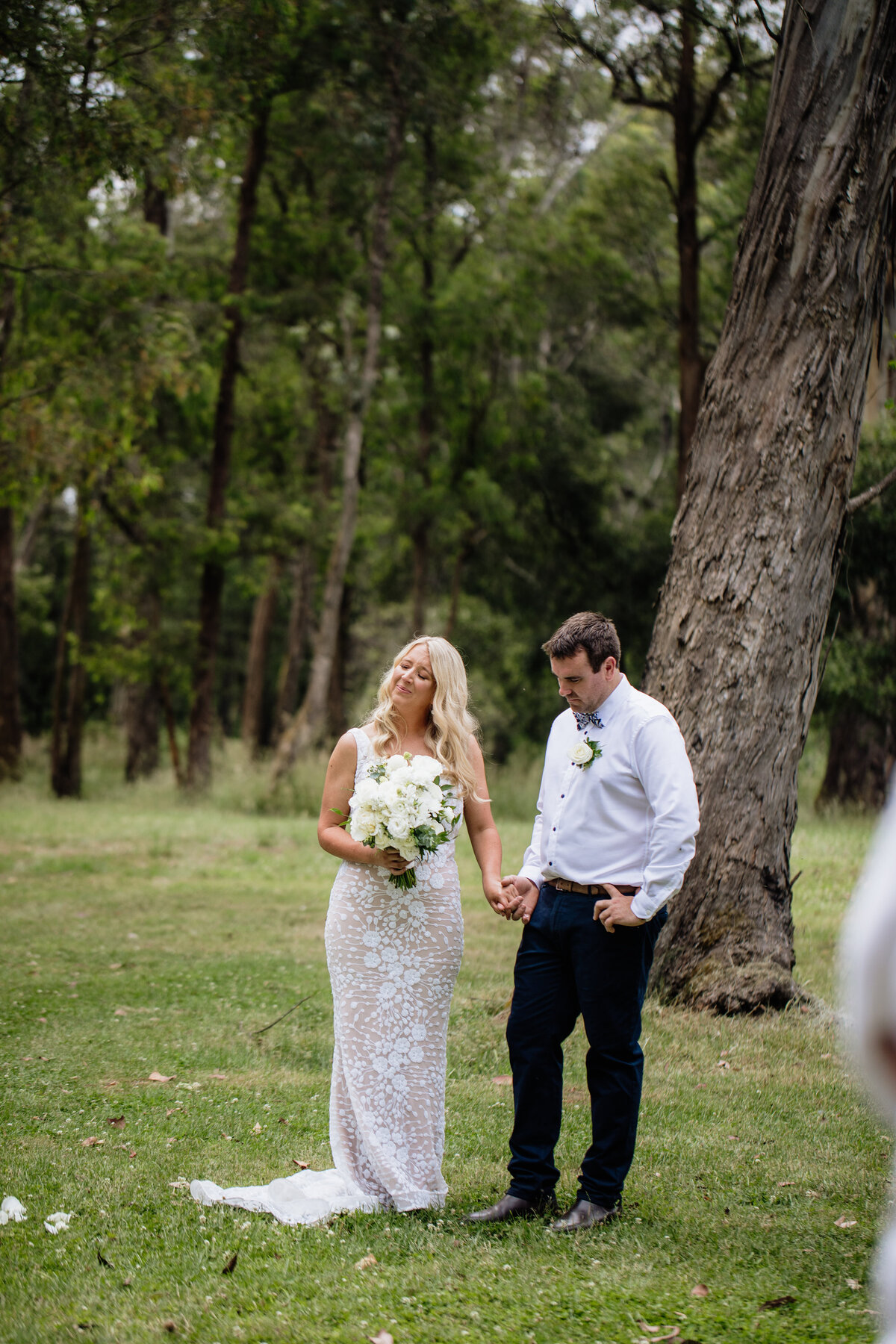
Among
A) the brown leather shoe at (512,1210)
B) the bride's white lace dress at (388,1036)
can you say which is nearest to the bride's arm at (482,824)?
the bride's white lace dress at (388,1036)

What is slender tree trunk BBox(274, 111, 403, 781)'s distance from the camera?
20.0m

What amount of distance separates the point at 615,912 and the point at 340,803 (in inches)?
50.2

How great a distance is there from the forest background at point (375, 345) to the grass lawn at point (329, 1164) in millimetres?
8241

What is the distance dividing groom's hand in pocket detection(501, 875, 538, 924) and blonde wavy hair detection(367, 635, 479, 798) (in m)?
0.48

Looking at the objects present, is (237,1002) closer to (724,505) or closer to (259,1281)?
(259,1281)

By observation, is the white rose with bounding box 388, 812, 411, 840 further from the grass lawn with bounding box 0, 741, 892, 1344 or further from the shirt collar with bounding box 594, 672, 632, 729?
the grass lawn with bounding box 0, 741, 892, 1344

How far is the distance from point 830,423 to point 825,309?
2.37 feet

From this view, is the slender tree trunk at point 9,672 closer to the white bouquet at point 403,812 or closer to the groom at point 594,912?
the white bouquet at point 403,812

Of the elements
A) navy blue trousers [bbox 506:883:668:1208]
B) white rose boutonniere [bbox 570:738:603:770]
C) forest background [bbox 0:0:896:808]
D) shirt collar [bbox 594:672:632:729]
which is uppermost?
forest background [bbox 0:0:896:808]

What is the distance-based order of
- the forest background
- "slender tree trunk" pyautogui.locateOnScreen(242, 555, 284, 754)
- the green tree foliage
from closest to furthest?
1. the forest background
2. the green tree foliage
3. "slender tree trunk" pyautogui.locateOnScreen(242, 555, 284, 754)

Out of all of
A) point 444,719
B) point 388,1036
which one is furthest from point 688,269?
point 388,1036

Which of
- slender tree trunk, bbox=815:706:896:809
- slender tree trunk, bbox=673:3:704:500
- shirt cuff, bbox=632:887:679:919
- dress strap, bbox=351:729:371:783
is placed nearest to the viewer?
shirt cuff, bbox=632:887:679:919

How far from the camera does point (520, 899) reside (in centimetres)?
451

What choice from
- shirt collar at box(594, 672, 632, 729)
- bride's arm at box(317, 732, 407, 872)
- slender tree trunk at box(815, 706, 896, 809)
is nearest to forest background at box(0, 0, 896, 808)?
slender tree trunk at box(815, 706, 896, 809)
